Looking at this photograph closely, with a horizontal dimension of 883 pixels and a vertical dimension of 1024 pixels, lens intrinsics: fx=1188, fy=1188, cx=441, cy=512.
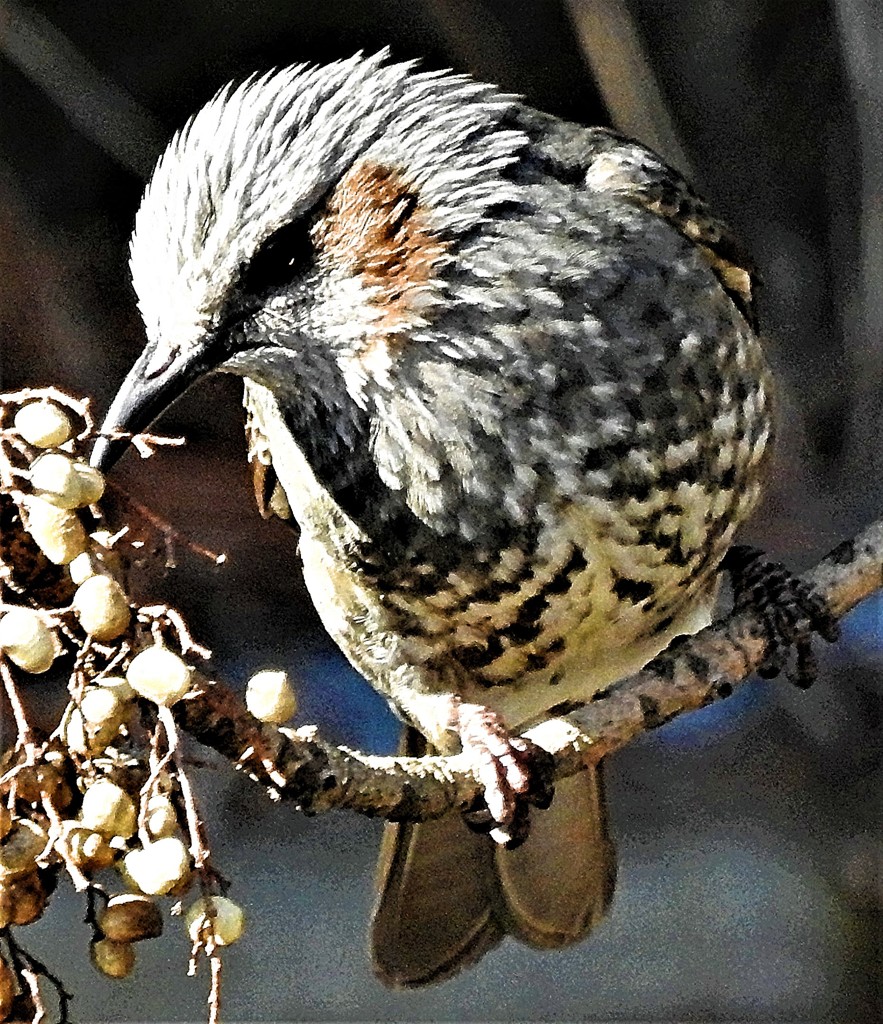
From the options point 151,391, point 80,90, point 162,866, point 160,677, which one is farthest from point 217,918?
point 80,90

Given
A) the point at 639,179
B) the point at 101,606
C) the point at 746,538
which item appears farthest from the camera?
the point at 746,538

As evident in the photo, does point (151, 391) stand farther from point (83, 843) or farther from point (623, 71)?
point (623, 71)

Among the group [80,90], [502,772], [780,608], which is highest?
[80,90]

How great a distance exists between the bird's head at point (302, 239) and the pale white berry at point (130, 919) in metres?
0.33

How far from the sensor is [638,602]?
3.43 ft

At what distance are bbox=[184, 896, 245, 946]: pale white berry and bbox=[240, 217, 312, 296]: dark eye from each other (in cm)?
44

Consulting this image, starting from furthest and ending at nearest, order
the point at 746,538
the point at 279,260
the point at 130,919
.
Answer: the point at 746,538, the point at 279,260, the point at 130,919

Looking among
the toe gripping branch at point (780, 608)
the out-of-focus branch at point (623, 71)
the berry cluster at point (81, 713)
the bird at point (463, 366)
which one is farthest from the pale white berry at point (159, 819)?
the out-of-focus branch at point (623, 71)

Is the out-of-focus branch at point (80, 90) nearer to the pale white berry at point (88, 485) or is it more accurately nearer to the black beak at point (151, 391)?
the black beak at point (151, 391)

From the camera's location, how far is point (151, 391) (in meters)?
0.92

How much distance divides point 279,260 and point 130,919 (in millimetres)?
478

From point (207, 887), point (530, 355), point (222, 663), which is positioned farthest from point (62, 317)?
point (207, 887)

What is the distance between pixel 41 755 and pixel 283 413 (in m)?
0.42

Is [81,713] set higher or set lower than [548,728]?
higher
